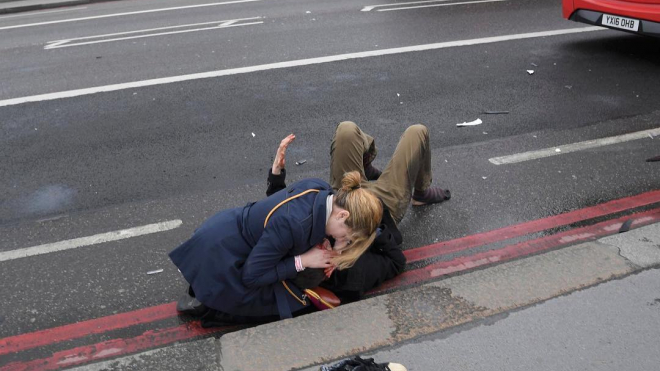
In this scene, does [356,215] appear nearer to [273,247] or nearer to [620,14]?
[273,247]

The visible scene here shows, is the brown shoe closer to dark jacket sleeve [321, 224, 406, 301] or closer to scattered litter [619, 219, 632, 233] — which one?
dark jacket sleeve [321, 224, 406, 301]

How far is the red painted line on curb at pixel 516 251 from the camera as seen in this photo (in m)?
4.26

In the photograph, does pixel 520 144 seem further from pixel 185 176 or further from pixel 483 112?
pixel 185 176

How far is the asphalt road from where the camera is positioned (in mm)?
4723

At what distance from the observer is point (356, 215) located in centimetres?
338

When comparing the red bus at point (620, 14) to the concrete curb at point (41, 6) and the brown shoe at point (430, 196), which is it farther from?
the concrete curb at point (41, 6)

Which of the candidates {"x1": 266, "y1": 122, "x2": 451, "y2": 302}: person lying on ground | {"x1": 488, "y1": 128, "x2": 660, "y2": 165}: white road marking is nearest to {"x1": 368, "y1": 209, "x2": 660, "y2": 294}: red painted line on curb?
{"x1": 266, "y1": 122, "x2": 451, "y2": 302}: person lying on ground

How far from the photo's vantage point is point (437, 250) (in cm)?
459

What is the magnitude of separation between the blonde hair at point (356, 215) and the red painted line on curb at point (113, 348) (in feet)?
3.01

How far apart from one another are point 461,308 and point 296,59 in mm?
5704

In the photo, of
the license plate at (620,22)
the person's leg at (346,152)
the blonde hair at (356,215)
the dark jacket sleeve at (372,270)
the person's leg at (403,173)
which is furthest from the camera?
the license plate at (620,22)

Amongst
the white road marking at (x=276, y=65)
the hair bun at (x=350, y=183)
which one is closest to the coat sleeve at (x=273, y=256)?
the hair bun at (x=350, y=183)

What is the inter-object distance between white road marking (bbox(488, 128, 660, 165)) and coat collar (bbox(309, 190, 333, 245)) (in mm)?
2783

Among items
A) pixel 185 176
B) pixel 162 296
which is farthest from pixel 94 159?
pixel 162 296
